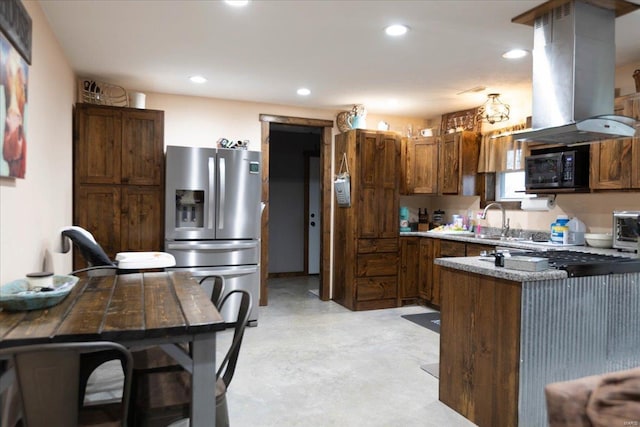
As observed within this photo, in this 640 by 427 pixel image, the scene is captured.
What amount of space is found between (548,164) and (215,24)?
3.07 m

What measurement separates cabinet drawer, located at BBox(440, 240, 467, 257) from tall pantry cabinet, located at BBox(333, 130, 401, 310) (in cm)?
60

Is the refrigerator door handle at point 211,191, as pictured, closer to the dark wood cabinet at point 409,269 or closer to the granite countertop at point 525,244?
the dark wood cabinet at point 409,269

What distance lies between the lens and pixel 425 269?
17.0 feet

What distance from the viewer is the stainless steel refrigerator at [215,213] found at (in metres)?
4.12

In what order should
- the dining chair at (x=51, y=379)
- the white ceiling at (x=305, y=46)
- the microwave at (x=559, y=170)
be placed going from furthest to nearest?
the microwave at (x=559, y=170), the white ceiling at (x=305, y=46), the dining chair at (x=51, y=379)

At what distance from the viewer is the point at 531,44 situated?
3.18 metres

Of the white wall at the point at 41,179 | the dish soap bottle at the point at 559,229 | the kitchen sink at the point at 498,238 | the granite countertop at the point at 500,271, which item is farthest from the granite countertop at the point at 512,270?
the white wall at the point at 41,179

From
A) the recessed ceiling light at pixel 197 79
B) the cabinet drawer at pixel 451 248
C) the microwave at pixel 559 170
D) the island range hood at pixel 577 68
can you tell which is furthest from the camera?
the cabinet drawer at pixel 451 248

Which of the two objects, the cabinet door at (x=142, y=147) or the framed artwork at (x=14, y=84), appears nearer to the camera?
the framed artwork at (x=14, y=84)

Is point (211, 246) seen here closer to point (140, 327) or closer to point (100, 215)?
point (100, 215)

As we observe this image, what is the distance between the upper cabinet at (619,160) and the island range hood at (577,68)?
0.58m

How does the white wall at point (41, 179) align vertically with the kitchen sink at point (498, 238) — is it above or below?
above

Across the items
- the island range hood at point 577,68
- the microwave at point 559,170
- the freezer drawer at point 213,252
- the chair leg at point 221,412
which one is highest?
the island range hood at point 577,68

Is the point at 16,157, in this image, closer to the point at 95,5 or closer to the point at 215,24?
the point at 95,5
